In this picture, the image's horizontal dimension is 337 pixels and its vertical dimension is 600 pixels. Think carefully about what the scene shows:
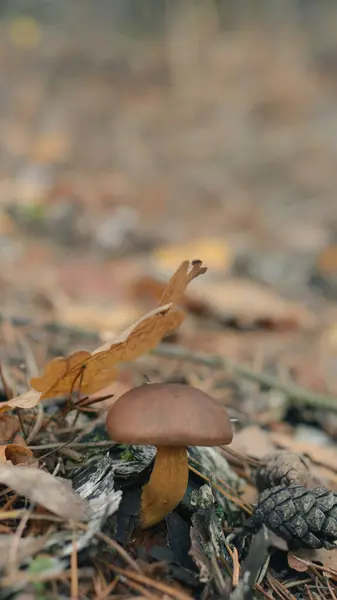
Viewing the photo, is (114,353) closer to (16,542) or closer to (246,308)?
(16,542)

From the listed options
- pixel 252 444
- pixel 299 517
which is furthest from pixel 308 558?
pixel 252 444

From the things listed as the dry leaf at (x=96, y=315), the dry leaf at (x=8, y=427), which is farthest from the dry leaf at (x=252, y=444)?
the dry leaf at (x=96, y=315)

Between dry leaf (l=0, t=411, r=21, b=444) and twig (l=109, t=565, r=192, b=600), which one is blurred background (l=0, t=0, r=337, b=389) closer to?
dry leaf (l=0, t=411, r=21, b=444)

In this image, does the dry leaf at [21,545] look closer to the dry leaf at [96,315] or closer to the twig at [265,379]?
the twig at [265,379]

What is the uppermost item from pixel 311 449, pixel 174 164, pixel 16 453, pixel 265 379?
pixel 174 164

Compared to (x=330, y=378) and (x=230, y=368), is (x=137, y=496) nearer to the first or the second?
(x=230, y=368)

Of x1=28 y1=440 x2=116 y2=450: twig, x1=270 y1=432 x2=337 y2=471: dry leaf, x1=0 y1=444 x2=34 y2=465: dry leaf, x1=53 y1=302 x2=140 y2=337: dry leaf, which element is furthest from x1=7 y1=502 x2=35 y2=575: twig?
x1=53 y1=302 x2=140 y2=337: dry leaf
